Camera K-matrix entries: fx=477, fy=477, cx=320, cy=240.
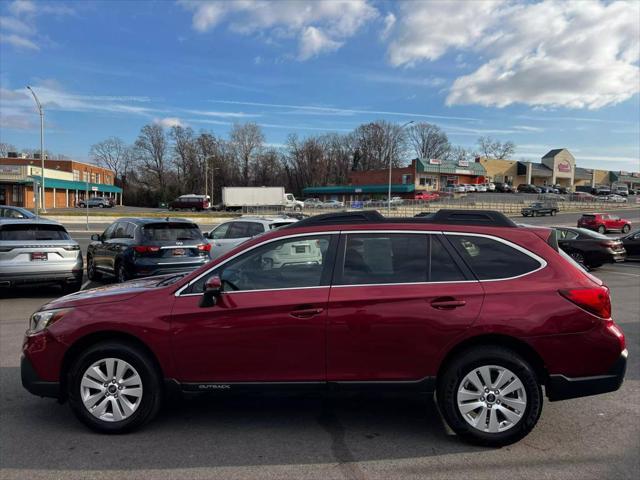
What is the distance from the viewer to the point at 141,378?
3.78 metres

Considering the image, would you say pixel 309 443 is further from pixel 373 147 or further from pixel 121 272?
pixel 373 147

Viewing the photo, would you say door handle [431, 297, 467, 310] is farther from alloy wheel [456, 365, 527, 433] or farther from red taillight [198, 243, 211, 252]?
red taillight [198, 243, 211, 252]

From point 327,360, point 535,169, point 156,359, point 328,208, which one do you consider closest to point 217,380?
point 156,359

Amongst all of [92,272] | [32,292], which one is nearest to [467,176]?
[92,272]

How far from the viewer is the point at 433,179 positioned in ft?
282

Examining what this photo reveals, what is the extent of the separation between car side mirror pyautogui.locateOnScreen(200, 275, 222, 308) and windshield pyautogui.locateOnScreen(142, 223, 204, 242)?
6564mm

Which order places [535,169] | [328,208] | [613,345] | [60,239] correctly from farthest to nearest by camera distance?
[535,169] < [328,208] < [60,239] < [613,345]

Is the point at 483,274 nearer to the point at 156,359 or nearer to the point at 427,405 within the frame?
the point at 427,405

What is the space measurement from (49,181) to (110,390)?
72056 millimetres

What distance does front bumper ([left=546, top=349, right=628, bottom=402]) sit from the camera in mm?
3652

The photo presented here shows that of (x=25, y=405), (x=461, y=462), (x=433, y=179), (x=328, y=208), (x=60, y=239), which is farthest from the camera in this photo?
(x=433, y=179)

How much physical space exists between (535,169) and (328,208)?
6104 cm

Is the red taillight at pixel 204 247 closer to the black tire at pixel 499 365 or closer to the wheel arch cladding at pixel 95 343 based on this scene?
the wheel arch cladding at pixel 95 343

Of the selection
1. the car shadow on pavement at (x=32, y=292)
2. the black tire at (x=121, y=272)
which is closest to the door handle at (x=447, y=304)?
the black tire at (x=121, y=272)
